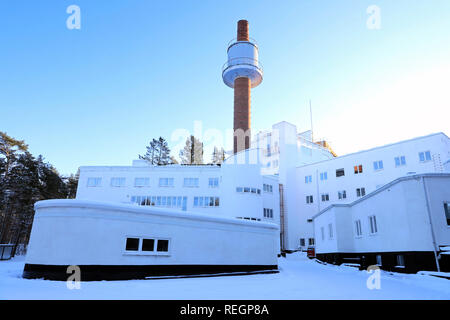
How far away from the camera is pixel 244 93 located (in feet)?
148

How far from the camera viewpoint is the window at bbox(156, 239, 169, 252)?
13711mm

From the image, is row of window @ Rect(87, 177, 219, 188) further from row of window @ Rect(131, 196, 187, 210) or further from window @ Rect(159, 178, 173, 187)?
row of window @ Rect(131, 196, 187, 210)

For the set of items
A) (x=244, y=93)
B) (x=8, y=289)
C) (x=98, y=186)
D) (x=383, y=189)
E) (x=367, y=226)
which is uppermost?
(x=244, y=93)

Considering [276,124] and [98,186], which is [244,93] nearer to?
[276,124]

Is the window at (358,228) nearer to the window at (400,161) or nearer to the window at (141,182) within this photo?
the window at (400,161)

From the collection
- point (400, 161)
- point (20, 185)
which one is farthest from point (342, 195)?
point (20, 185)

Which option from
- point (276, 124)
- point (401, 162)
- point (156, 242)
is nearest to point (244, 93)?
point (276, 124)

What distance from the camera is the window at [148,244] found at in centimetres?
1331

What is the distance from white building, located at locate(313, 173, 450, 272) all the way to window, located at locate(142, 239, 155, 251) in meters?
12.2

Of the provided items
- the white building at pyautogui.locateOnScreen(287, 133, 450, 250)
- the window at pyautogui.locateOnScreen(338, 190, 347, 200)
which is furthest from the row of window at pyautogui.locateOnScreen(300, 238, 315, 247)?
the window at pyautogui.locateOnScreen(338, 190, 347, 200)

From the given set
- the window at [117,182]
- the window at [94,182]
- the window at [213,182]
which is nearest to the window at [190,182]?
the window at [213,182]

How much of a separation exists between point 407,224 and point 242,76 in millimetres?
37234
